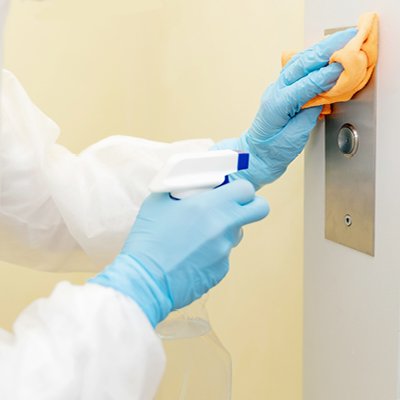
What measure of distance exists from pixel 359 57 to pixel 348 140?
0.13 metres

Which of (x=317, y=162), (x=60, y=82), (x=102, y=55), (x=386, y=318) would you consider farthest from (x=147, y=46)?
(x=386, y=318)

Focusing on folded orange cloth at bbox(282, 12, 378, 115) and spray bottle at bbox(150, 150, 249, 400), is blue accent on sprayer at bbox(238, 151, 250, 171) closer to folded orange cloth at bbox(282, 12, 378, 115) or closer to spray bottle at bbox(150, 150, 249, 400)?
folded orange cloth at bbox(282, 12, 378, 115)

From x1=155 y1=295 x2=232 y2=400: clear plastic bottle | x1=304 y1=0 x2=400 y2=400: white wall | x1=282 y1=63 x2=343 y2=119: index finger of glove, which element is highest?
x1=282 y1=63 x2=343 y2=119: index finger of glove

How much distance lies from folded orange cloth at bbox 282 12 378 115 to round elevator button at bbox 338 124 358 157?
6 centimetres

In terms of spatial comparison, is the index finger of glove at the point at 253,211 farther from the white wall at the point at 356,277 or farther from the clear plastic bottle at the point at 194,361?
the clear plastic bottle at the point at 194,361

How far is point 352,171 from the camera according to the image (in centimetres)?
60

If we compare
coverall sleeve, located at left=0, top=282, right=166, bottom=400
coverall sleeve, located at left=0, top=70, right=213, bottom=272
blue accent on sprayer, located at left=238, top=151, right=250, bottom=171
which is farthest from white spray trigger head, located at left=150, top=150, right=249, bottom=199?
coverall sleeve, located at left=0, top=70, right=213, bottom=272

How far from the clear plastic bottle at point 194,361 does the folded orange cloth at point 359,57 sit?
459mm

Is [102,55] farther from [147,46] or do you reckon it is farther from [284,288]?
[284,288]

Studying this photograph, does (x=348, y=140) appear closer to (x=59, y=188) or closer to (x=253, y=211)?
(x=253, y=211)

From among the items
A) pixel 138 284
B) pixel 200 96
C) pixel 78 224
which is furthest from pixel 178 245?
pixel 200 96

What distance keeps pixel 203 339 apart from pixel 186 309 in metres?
0.06

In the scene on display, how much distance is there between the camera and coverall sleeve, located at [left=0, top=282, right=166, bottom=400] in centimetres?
37

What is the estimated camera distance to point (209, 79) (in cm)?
104
